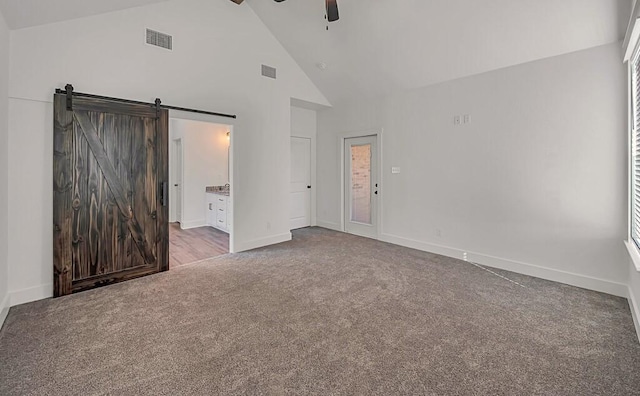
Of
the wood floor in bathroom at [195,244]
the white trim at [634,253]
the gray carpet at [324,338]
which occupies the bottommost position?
the gray carpet at [324,338]

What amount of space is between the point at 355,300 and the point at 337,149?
4.04 meters

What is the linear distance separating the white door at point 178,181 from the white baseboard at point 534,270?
5.35 m

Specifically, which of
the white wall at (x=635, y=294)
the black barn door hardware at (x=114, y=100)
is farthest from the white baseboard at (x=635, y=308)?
the black barn door hardware at (x=114, y=100)

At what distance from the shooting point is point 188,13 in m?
4.20

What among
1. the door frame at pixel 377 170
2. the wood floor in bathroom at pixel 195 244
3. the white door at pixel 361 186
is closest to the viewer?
the wood floor in bathroom at pixel 195 244

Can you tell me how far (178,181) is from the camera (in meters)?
7.39

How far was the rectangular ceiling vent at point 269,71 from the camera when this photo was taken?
5213mm

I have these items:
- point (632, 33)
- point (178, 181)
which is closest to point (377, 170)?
point (632, 33)

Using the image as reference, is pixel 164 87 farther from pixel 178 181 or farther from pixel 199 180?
pixel 178 181

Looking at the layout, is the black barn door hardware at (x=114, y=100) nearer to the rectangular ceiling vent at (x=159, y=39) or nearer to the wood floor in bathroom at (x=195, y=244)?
the rectangular ceiling vent at (x=159, y=39)

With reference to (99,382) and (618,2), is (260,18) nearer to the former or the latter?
(618,2)

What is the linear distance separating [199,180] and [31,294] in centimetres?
449

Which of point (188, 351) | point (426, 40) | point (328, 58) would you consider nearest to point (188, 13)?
point (328, 58)

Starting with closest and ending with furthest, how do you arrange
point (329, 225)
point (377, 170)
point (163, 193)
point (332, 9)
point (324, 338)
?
point (324, 338) → point (332, 9) → point (163, 193) → point (377, 170) → point (329, 225)
